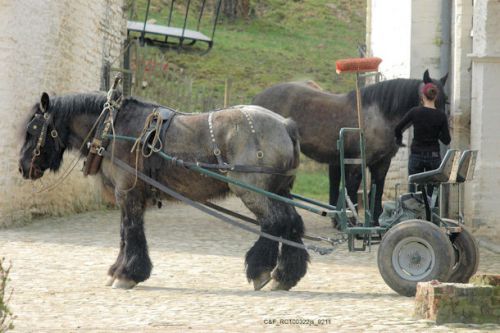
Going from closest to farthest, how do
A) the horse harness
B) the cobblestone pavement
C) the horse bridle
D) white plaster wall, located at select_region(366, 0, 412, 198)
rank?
the cobblestone pavement
the horse harness
the horse bridle
white plaster wall, located at select_region(366, 0, 412, 198)

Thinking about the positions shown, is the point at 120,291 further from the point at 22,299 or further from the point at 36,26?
the point at 36,26

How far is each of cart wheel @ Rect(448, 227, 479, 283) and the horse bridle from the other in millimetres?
3751

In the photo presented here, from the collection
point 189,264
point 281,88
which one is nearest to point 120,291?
point 189,264

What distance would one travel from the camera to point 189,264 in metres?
10.9

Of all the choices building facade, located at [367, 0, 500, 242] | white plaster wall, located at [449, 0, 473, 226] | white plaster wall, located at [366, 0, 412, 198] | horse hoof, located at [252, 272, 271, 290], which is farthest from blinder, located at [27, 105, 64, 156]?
white plaster wall, located at [366, 0, 412, 198]

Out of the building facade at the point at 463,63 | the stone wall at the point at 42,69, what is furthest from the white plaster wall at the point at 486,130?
the stone wall at the point at 42,69

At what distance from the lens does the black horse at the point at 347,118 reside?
43.0 ft

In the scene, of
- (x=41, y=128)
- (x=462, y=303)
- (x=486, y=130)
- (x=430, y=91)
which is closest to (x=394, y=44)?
(x=486, y=130)

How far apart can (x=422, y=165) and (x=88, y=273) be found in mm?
3416

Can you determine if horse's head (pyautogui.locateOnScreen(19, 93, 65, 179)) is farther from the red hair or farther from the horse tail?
the red hair

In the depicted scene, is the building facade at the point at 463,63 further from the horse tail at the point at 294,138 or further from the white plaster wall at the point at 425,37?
the horse tail at the point at 294,138

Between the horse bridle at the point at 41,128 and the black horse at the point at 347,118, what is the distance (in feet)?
16.0

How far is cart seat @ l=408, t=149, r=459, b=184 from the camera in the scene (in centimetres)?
838

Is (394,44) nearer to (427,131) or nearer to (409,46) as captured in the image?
(409,46)
